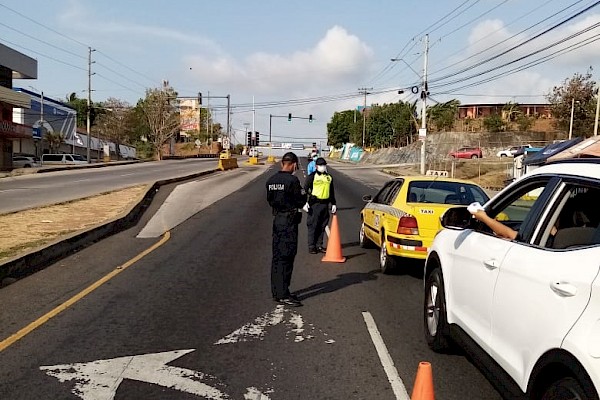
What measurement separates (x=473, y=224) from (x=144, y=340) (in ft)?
10.9

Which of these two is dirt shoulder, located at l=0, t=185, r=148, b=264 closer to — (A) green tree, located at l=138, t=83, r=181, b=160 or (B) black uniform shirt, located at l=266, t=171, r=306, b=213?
(B) black uniform shirt, located at l=266, t=171, r=306, b=213

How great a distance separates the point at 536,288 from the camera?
3.47m

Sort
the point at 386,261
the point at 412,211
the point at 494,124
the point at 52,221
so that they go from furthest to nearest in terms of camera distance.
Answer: the point at 494,124, the point at 52,221, the point at 386,261, the point at 412,211

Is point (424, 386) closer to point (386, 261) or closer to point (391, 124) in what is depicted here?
point (386, 261)

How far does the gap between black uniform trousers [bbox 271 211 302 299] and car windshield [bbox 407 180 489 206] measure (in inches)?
114

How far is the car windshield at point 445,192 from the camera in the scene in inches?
384

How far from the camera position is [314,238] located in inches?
463

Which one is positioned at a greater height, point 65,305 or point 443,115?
point 443,115

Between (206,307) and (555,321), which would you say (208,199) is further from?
(555,321)

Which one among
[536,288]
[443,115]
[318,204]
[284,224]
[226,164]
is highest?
[443,115]

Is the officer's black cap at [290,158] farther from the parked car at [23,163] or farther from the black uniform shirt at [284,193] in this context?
the parked car at [23,163]

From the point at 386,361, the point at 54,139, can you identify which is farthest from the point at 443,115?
the point at 386,361

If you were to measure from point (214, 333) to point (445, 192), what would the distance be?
204 inches

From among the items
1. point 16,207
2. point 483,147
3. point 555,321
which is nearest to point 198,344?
point 555,321
